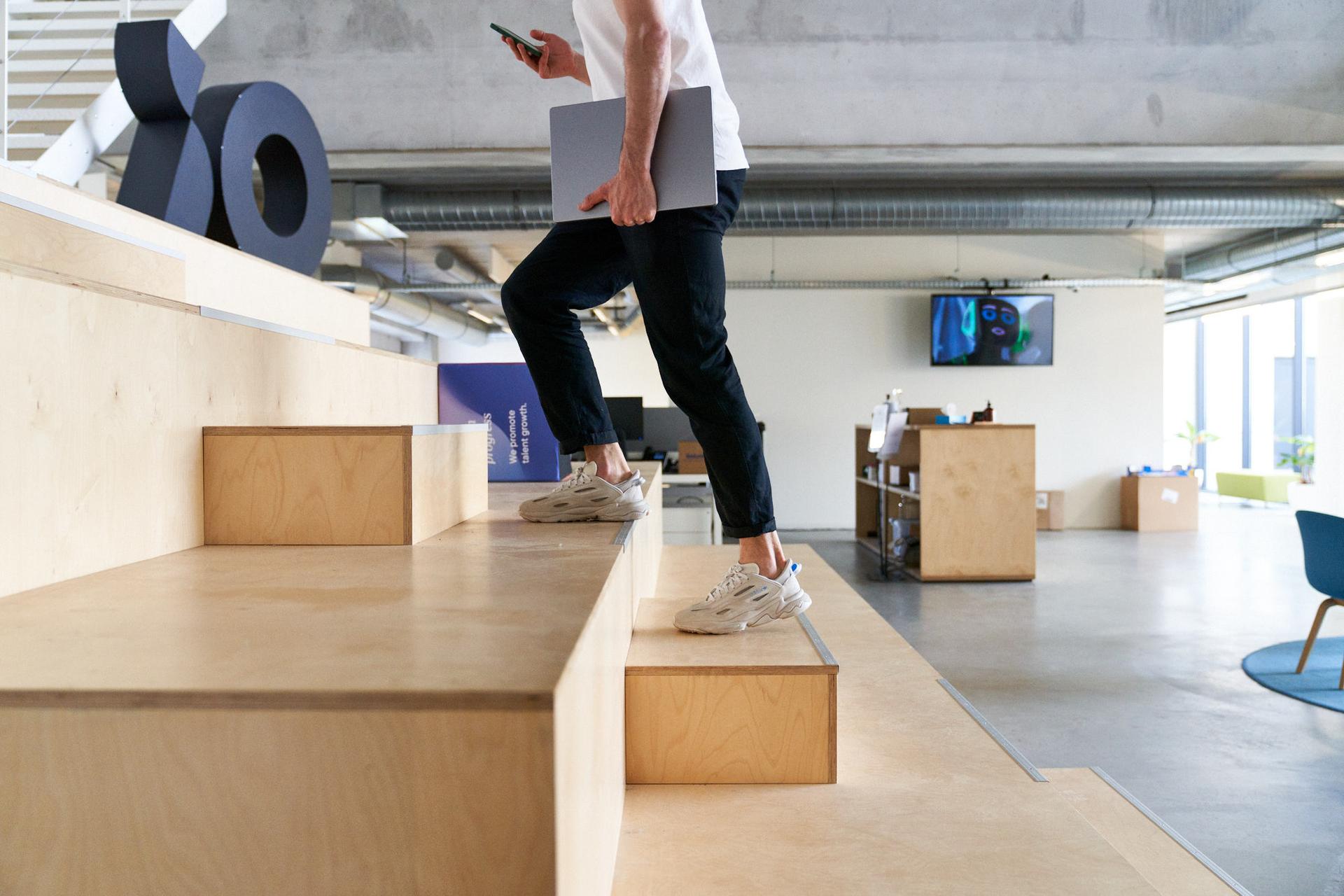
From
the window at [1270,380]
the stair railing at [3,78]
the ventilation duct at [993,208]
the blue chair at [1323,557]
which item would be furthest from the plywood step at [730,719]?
the window at [1270,380]

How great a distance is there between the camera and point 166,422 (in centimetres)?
129

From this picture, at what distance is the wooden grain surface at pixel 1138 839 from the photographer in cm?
147

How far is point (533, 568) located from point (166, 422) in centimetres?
64

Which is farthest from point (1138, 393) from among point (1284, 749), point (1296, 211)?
point (1284, 749)

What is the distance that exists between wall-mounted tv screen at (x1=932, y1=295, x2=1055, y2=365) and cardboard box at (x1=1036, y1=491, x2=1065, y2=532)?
138 centimetres

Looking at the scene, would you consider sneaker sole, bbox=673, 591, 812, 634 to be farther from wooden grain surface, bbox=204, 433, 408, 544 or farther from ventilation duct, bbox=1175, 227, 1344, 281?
ventilation duct, bbox=1175, 227, 1344, 281

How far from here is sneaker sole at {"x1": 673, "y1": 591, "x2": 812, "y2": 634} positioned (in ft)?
4.90

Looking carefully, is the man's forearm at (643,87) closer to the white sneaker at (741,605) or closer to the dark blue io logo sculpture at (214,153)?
the white sneaker at (741,605)

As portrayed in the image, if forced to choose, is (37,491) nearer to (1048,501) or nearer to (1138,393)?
(1048,501)

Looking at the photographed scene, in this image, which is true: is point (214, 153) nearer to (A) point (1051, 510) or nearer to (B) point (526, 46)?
(B) point (526, 46)

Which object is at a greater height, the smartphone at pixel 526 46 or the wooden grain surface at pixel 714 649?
the smartphone at pixel 526 46

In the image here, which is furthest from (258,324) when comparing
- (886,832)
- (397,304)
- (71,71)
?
(397,304)

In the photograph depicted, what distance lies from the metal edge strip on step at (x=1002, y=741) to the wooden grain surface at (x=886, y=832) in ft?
0.06

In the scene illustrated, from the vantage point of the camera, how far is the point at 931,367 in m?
9.09
